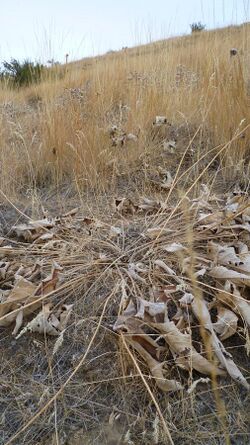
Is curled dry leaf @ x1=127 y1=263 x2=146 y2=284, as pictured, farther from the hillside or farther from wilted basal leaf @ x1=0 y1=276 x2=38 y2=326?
wilted basal leaf @ x1=0 y1=276 x2=38 y2=326

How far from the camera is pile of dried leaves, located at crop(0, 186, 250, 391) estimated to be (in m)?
1.17

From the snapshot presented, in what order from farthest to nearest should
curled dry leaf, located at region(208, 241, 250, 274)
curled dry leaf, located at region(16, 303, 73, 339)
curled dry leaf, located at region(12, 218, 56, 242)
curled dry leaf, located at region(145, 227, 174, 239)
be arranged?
curled dry leaf, located at region(12, 218, 56, 242), curled dry leaf, located at region(145, 227, 174, 239), curled dry leaf, located at region(208, 241, 250, 274), curled dry leaf, located at region(16, 303, 73, 339)

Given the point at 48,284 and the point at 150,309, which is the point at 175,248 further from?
the point at 48,284

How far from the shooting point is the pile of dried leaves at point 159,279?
3.85ft

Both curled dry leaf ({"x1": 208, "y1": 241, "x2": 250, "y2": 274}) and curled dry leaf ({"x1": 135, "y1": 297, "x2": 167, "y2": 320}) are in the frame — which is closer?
curled dry leaf ({"x1": 135, "y1": 297, "x2": 167, "y2": 320})

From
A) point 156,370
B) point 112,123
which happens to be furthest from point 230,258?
point 112,123

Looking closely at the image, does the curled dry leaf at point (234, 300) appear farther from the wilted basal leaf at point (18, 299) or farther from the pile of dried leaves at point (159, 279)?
the wilted basal leaf at point (18, 299)

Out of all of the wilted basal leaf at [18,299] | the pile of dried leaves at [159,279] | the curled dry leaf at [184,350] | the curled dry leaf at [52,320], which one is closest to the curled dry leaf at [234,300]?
the pile of dried leaves at [159,279]

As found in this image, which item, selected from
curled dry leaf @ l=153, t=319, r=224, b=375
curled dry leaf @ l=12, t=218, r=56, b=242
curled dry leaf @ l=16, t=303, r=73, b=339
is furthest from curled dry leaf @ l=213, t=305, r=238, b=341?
curled dry leaf @ l=12, t=218, r=56, b=242

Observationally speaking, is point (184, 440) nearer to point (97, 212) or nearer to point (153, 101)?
point (97, 212)

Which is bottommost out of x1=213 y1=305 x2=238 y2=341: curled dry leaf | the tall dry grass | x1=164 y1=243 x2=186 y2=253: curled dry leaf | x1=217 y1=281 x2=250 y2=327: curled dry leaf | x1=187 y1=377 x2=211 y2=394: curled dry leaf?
x1=187 y1=377 x2=211 y2=394: curled dry leaf

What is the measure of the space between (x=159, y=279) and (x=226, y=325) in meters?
0.32

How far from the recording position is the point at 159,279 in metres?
1.48

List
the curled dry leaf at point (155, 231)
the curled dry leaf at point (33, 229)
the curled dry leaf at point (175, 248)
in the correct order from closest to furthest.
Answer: the curled dry leaf at point (175, 248), the curled dry leaf at point (155, 231), the curled dry leaf at point (33, 229)
